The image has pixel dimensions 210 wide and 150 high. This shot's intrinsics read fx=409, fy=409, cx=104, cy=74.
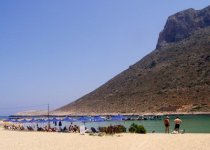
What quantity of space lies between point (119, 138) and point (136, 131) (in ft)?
22.3

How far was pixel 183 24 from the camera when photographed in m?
153

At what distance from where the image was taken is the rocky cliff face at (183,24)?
488 feet

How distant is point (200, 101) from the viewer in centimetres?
10250

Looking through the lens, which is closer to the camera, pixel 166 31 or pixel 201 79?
pixel 201 79

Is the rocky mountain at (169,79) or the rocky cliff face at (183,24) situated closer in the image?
the rocky mountain at (169,79)

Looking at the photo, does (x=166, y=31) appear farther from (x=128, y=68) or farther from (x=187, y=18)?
(x=128, y=68)

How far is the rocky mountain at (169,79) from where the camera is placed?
109 m

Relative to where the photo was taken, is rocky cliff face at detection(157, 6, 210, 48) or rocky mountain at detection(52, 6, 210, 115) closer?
rocky mountain at detection(52, 6, 210, 115)

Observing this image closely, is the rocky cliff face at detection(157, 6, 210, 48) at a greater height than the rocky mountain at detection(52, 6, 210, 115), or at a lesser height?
greater

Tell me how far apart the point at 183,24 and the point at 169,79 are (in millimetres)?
40096

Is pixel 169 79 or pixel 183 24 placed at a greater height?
pixel 183 24

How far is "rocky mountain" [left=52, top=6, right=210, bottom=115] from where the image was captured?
108625 millimetres

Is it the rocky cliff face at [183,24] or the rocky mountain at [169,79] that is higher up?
the rocky cliff face at [183,24]

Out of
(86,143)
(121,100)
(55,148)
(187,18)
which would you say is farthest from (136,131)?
(187,18)
